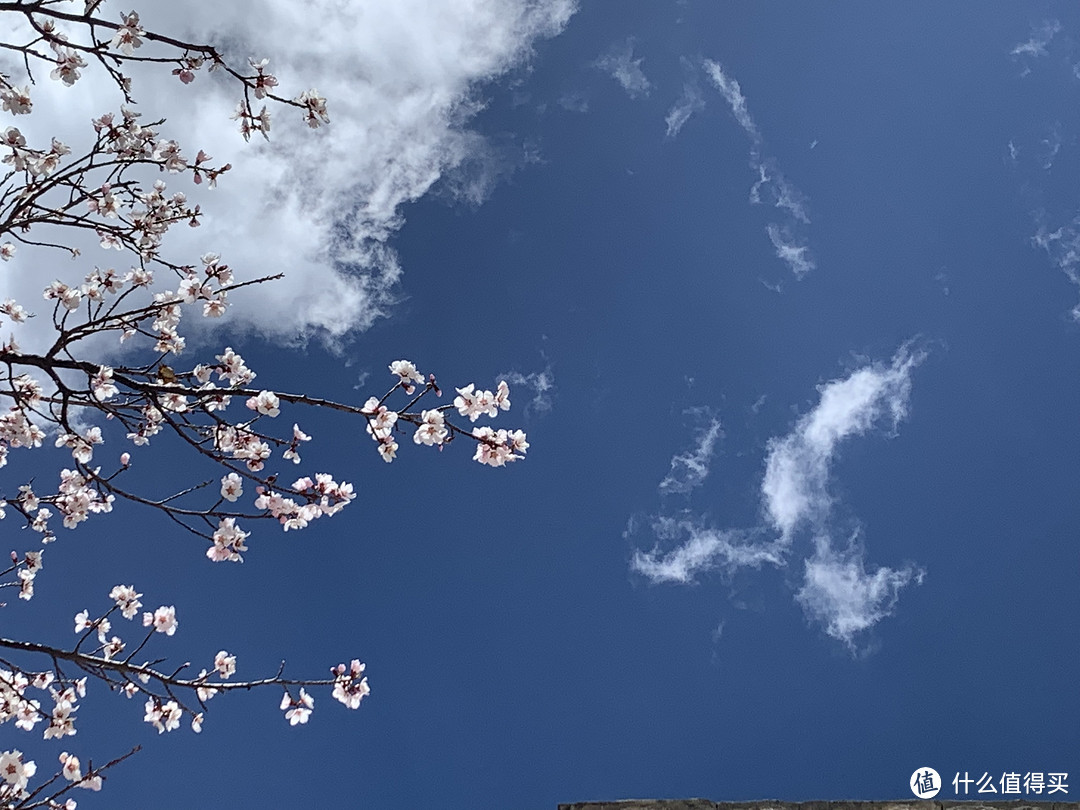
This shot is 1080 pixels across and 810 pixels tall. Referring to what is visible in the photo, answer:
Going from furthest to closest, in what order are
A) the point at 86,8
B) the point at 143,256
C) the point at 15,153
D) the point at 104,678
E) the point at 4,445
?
the point at 4,445 < the point at 143,256 < the point at 15,153 < the point at 104,678 < the point at 86,8

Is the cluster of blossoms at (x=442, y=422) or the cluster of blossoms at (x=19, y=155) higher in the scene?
the cluster of blossoms at (x=19, y=155)

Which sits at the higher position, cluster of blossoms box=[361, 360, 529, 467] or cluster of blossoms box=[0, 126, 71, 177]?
cluster of blossoms box=[0, 126, 71, 177]

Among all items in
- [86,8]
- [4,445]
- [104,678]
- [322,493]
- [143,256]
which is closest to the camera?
[86,8]

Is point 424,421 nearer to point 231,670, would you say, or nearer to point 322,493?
point 322,493

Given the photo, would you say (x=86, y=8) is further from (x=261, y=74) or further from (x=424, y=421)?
(x=424, y=421)

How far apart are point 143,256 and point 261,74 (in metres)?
1.85

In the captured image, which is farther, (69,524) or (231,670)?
(231,670)

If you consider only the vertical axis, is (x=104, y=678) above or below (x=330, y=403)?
below

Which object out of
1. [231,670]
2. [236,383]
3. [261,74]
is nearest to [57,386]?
[236,383]

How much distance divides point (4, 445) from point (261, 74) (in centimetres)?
426

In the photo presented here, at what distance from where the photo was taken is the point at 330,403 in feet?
13.6

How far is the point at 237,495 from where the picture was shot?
233 inches

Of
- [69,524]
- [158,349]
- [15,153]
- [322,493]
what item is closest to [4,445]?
[69,524]

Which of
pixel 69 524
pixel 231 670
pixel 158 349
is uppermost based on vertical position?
pixel 158 349
